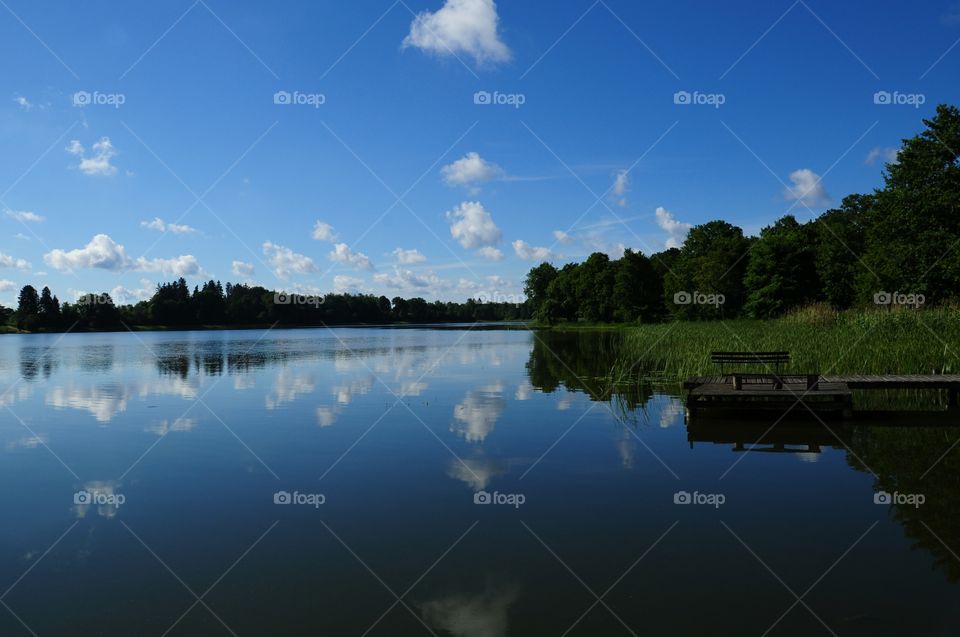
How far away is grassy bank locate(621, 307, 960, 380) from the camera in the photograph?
23156 mm

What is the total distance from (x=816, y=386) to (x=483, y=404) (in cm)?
943

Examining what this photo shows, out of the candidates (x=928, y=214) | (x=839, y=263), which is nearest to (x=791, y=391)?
(x=928, y=214)

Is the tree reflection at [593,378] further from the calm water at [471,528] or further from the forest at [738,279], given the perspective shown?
the forest at [738,279]

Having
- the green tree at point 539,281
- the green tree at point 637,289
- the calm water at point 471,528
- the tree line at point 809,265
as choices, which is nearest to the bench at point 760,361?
the calm water at point 471,528

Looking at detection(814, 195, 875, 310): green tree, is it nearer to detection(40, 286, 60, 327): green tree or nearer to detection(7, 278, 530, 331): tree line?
detection(7, 278, 530, 331): tree line

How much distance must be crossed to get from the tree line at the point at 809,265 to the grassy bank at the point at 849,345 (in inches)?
88.0

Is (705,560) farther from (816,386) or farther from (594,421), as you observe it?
(816,386)

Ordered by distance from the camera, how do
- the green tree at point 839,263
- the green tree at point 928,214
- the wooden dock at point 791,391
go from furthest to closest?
the green tree at point 839,263
the green tree at point 928,214
the wooden dock at point 791,391

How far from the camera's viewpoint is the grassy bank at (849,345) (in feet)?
76.0

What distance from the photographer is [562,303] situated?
118750 millimetres

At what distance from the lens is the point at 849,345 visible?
83.1 ft

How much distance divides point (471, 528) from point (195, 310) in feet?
495

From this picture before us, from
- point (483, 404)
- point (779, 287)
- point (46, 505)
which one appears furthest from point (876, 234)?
point (46, 505)

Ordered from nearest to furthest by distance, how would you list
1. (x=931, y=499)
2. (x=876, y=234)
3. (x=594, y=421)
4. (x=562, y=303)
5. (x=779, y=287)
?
(x=931, y=499) → (x=594, y=421) → (x=876, y=234) → (x=779, y=287) → (x=562, y=303)
